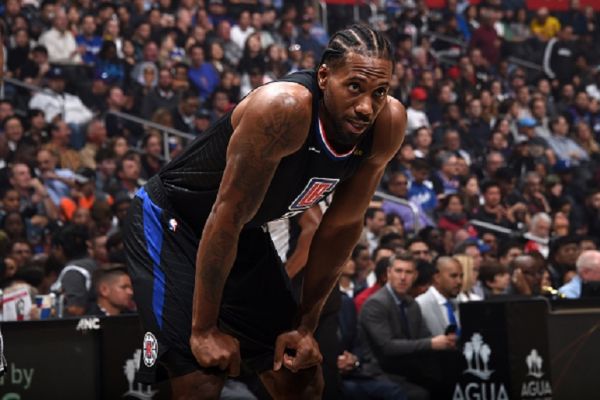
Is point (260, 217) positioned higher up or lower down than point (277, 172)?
lower down

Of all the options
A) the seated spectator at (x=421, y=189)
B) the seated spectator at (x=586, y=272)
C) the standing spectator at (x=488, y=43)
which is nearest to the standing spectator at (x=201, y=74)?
the seated spectator at (x=421, y=189)

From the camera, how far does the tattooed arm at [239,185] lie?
12.0 feet

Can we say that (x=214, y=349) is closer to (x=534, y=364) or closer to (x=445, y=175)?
(x=534, y=364)

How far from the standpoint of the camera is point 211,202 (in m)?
4.12

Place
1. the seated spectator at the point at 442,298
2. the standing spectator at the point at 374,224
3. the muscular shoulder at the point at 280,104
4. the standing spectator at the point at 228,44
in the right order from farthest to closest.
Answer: the standing spectator at the point at 228,44, the standing spectator at the point at 374,224, the seated spectator at the point at 442,298, the muscular shoulder at the point at 280,104

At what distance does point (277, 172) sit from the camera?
3.87 metres

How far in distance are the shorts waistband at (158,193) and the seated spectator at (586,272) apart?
505 cm

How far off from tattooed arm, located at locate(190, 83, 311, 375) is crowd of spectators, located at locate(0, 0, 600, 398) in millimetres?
3523

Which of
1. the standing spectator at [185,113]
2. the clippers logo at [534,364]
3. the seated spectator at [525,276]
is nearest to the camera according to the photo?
the clippers logo at [534,364]

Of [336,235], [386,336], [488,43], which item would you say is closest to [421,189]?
[386,336]

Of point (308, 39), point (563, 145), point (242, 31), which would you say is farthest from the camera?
A: point (308, 39)

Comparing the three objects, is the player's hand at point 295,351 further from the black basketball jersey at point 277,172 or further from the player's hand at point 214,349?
the black basketball jersey at point 277,172

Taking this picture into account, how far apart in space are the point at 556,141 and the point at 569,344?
8.61 metres

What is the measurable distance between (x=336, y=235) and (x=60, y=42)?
951 cm
